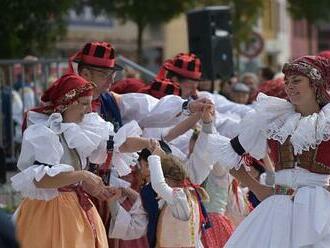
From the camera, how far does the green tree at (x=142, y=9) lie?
22188 millimetres

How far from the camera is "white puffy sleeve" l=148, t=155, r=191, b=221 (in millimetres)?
5859

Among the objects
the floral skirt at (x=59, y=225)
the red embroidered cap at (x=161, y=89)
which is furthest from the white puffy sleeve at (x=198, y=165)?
the floral skirt at (x=59, y=225)

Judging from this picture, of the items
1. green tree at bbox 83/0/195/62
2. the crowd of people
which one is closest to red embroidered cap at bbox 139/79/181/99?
the crowd of people

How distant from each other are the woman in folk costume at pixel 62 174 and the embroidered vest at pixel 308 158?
98 cm

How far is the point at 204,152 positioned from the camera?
6891 millimetres

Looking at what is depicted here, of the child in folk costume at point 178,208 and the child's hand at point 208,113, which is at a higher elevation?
the child's hand at point 208,113

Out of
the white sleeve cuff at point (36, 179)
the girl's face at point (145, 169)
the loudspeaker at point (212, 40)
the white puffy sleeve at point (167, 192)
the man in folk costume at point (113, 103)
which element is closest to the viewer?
the white sleeve cuff at point (36, 179)

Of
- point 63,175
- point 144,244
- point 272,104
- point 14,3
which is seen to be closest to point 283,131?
point 272,104

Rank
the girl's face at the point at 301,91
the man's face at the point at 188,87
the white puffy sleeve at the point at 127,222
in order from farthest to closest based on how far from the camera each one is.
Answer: the man's face at the point at 188,87
the white puffy sleeve at the point at 127,222
the girl's face at the point at 301,91

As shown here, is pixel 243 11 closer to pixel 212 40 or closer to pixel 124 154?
pixel 212 40

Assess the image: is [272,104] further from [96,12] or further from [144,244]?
[96,12]

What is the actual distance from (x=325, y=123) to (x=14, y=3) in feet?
33.4

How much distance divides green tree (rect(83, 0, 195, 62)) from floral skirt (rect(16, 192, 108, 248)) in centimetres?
1606

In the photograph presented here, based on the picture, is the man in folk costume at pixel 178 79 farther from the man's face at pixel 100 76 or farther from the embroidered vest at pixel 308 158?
the embroidered vest at pixel 308 158
